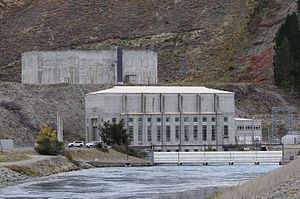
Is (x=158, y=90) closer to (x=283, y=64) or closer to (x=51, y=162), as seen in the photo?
(x=283, y=64)

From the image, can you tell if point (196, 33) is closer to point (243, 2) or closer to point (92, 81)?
point (243, 2)

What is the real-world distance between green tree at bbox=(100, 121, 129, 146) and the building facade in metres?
16.4

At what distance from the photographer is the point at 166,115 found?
365ft

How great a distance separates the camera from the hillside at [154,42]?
388 ft

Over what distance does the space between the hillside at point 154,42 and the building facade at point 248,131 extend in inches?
329

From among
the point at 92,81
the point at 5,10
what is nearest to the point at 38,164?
the point at 92,81

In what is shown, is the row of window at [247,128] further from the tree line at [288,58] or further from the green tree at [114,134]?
the tree line at [288,58]

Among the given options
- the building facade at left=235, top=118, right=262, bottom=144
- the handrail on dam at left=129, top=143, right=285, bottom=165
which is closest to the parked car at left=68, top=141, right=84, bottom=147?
the handrail on dam at left=129, top=143, right=285, bottom=165

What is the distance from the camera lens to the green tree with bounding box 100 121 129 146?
10150 cm

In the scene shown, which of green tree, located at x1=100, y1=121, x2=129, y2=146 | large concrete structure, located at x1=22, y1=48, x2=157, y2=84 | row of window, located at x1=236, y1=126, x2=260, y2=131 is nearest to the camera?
green tree, located at x1=100, y1=121, x2=129, y2=146

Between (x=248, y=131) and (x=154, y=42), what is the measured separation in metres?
56.1

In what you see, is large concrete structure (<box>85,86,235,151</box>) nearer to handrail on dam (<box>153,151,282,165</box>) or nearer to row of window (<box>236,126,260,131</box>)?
row of window (<box>236,126,260,131</box>)

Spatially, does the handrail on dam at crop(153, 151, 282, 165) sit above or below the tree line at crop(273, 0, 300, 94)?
below

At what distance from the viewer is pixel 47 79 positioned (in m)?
134
